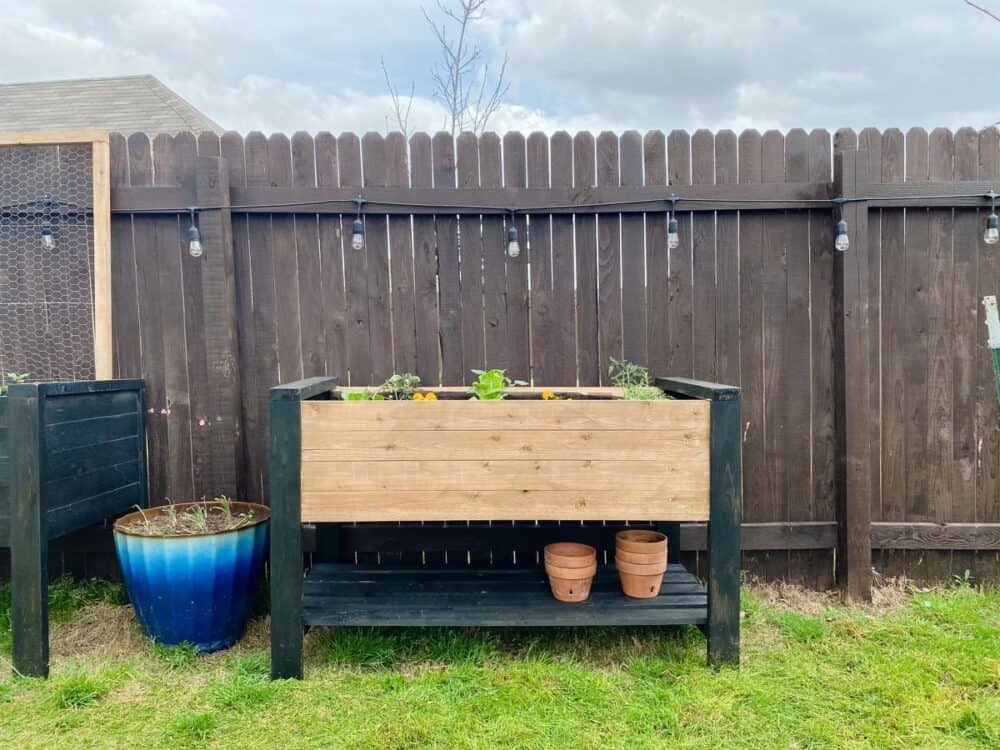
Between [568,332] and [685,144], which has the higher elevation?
[685,144]

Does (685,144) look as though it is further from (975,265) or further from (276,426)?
(276,426)

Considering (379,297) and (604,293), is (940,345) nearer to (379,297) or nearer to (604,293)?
(604,293)

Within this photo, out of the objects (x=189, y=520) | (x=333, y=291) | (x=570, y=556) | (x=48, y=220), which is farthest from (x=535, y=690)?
(x=48, y=220)

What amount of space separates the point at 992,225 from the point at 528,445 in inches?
85.5

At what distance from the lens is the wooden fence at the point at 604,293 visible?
101 inches

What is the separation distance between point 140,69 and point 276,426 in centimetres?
823

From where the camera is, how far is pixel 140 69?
782cm

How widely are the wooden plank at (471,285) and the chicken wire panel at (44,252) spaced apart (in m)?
1.59

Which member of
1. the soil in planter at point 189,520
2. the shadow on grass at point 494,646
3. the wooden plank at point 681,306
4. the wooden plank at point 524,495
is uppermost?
the wooden plank at point 681,306

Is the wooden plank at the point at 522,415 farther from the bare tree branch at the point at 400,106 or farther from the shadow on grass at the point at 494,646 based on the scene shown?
the bare tree branch at the point at 400,106

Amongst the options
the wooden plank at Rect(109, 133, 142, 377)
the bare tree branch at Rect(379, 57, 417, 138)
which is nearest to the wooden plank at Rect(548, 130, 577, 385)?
the wooden plank at Rect(109, 133, 142, 377)

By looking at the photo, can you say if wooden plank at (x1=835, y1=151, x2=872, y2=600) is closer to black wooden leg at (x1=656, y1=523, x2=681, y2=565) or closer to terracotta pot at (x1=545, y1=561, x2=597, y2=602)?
black wooden leg at (x1=656, y1=523, x2=681, y2=565)

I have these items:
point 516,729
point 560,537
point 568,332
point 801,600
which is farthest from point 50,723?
point 801,600

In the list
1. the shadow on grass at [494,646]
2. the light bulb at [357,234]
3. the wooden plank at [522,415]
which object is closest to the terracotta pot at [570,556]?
the shadow on grass at [494,646]
